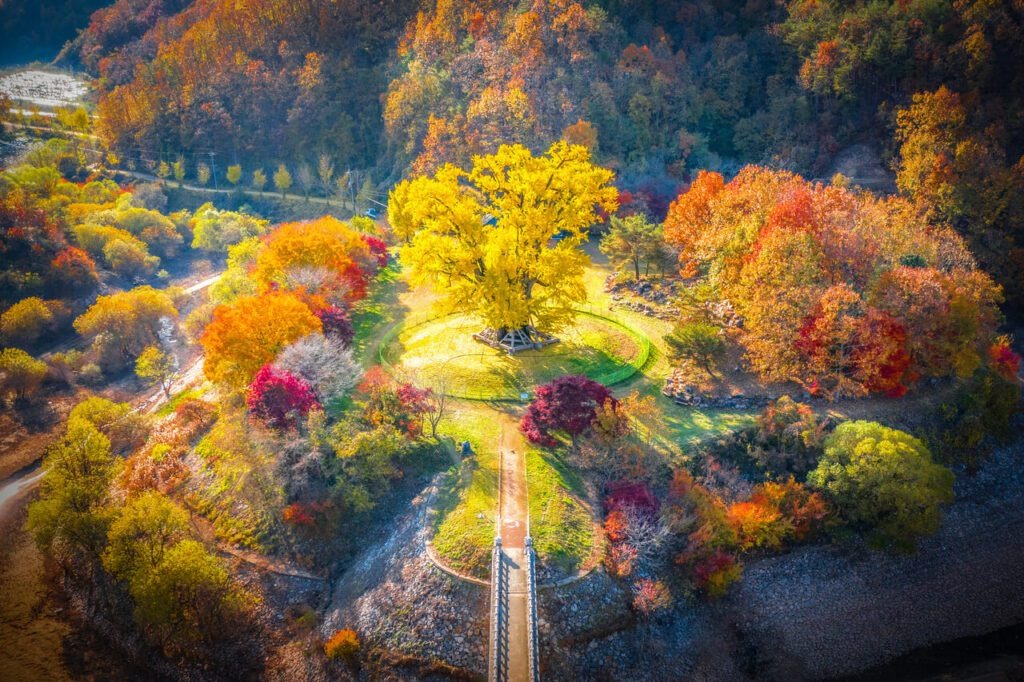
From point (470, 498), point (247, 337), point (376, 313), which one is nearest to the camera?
point (470, 498)

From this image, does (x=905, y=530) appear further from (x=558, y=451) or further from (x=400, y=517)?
(x=400, y=517)

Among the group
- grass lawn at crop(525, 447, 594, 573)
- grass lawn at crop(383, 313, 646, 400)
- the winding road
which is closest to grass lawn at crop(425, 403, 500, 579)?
grass lawn at crop(525, 447, 594, 573)

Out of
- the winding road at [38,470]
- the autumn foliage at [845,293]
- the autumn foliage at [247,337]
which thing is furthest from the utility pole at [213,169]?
the autumn foliage at [845,293]

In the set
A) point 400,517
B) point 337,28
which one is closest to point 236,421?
point 400,517

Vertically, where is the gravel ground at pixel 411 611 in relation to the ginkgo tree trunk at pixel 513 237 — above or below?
below

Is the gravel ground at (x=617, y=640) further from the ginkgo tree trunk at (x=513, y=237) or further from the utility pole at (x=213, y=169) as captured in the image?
the utility pole at (x=213, y=169)

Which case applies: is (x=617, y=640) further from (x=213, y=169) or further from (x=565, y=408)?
(x=213, y=169)

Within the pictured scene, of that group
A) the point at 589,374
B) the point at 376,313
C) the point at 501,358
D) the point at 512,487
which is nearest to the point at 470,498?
the point at 512,487
